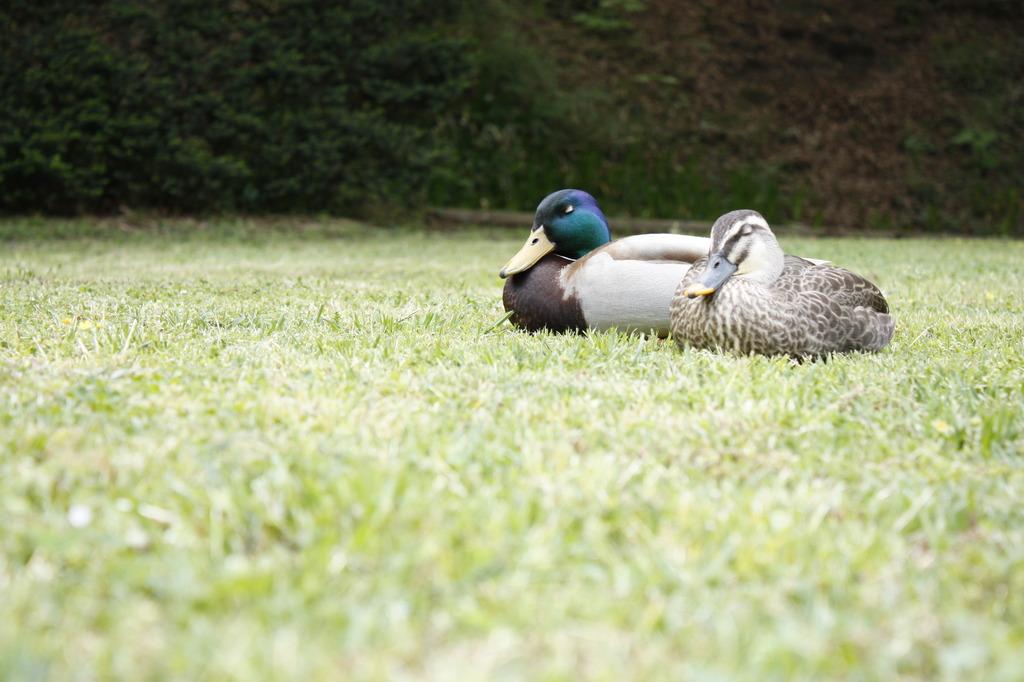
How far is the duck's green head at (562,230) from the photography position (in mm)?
4125

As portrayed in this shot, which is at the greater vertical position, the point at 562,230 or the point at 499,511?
A: the point at 562,230

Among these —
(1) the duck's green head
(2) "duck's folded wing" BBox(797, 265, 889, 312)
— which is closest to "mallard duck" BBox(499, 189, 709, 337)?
(1) the duck's green head

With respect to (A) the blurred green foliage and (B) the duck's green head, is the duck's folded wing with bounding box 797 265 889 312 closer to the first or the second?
(B) the duck's green head

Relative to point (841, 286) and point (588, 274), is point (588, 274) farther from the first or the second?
point (841, 286)

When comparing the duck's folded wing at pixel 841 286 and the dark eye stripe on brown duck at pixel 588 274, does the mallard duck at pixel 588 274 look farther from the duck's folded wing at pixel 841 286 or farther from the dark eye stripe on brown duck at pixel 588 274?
the duck's folded wing at pixel 841 286

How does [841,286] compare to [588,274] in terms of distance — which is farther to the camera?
[588,274]

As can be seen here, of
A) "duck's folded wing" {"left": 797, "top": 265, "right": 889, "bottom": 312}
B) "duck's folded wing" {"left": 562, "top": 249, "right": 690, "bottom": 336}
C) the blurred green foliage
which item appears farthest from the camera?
the blurred green foliage

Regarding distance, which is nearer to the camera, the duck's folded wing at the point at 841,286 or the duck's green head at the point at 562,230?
the duck's folded wing at the point at 841,286

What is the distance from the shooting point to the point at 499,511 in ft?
5.92

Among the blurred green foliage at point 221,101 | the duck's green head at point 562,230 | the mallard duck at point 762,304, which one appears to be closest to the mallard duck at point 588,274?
the duck's green head at point 562,230

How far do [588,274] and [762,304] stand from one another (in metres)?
0.86

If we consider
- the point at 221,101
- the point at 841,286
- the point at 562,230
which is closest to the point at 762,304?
the point at 841,286

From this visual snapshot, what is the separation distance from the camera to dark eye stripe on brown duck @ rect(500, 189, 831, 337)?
3775mm

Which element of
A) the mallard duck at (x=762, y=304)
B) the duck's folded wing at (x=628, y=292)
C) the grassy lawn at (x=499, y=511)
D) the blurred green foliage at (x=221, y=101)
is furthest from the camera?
the blurred green foliage at (x=221, y=101)
